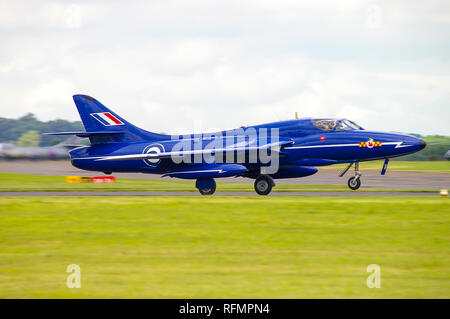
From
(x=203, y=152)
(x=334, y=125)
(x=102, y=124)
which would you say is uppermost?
(x=102, y=124)

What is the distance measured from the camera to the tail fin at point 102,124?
966 inches

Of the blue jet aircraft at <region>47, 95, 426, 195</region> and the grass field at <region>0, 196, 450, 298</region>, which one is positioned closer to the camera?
the grass field at <region>0, 196, 450, 298</region>

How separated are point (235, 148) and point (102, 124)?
18.4 ft

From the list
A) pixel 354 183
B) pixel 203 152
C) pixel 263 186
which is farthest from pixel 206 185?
pixel 354 183

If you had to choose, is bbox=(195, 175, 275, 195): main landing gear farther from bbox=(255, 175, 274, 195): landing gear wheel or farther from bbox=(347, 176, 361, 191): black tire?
bbox=(347, 176, 361, 191): black tire

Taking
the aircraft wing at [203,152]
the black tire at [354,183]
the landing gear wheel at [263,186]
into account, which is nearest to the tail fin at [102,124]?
the aircraft wing at [203,152]

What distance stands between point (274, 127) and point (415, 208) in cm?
870

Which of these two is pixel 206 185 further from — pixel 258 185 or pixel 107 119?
pixel 107 119

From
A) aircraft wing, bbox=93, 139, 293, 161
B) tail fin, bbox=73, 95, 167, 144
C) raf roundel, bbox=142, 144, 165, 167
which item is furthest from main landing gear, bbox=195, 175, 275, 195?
tail fin, bbox=73, 95, 167, 144

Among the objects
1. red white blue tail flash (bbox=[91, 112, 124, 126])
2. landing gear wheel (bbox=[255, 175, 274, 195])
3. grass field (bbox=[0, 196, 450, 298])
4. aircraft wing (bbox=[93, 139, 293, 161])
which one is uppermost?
red white blue tail flash (bbox=[91, 112, 124, 126])

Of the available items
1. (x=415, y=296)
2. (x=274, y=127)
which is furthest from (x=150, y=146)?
(x=415, y=296)

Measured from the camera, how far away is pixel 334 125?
23.8m

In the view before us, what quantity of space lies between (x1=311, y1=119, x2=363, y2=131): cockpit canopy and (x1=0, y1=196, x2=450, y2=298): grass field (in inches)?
244

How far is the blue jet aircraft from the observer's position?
23188mm
